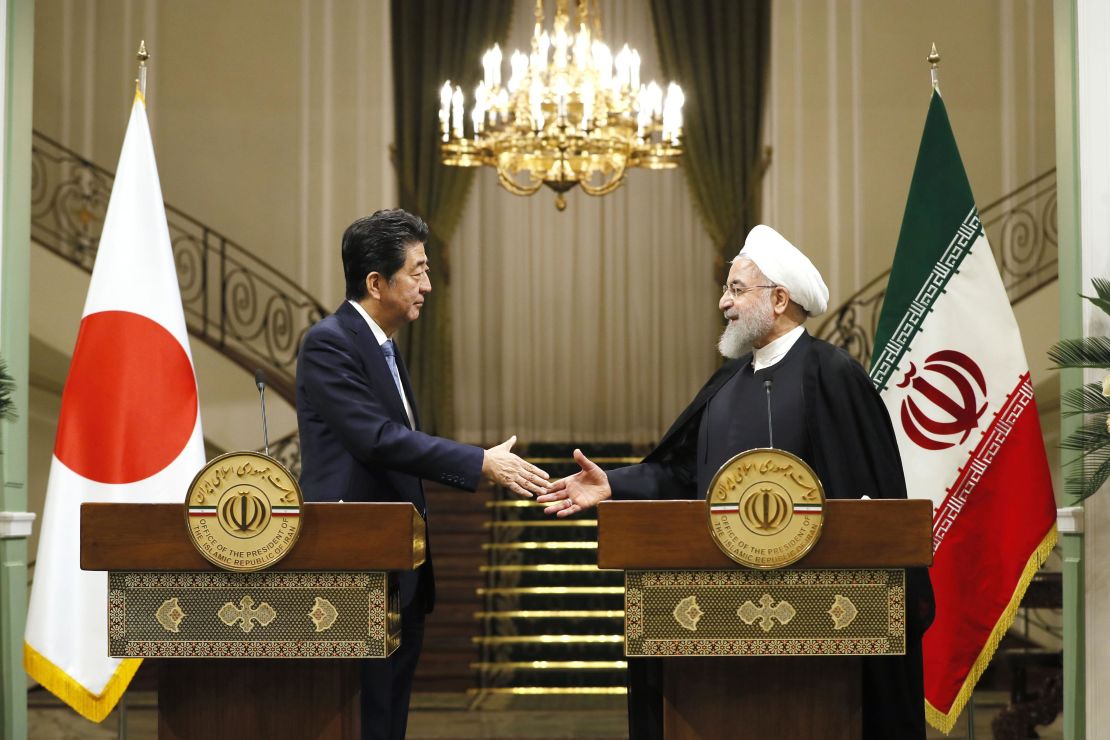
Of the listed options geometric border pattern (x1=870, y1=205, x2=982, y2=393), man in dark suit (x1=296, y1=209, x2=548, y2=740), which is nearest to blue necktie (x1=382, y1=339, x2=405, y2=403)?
man in dark suit (x1=296, y1=209, x2=548, y2=740)

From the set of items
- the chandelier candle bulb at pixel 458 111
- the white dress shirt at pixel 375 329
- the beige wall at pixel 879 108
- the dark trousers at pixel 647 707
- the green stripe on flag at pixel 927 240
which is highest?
the beige wall at pixel 879 108

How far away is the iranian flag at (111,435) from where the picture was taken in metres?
4.57

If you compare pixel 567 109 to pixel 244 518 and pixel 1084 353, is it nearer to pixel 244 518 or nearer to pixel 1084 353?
pixel 1084 353

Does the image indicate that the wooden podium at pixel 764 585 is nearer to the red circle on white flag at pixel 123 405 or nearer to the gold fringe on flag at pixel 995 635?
the gold fringe on flag at pixel 995 635

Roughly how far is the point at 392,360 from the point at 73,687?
76.2 inches

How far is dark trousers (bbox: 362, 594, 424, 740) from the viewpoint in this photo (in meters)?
3.28

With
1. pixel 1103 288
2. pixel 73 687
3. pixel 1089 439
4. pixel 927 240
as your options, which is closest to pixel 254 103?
pixel 73 687

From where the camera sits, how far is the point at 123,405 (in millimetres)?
4684

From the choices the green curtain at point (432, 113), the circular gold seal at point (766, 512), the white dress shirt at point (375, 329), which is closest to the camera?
the circular gold seal at point (766, 512)

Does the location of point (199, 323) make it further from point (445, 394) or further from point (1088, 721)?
point (1088, 721)

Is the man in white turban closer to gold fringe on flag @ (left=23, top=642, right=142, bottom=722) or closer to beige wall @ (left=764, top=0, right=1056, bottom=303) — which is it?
gold fringe on flag @ (left=23, top=642, right=142, bottom=722)

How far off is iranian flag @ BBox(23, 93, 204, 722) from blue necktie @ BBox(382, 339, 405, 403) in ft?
4.47

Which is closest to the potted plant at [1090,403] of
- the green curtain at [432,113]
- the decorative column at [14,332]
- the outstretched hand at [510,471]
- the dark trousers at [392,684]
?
the outstretched hand at [510,471]

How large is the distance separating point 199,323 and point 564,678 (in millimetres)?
4958
